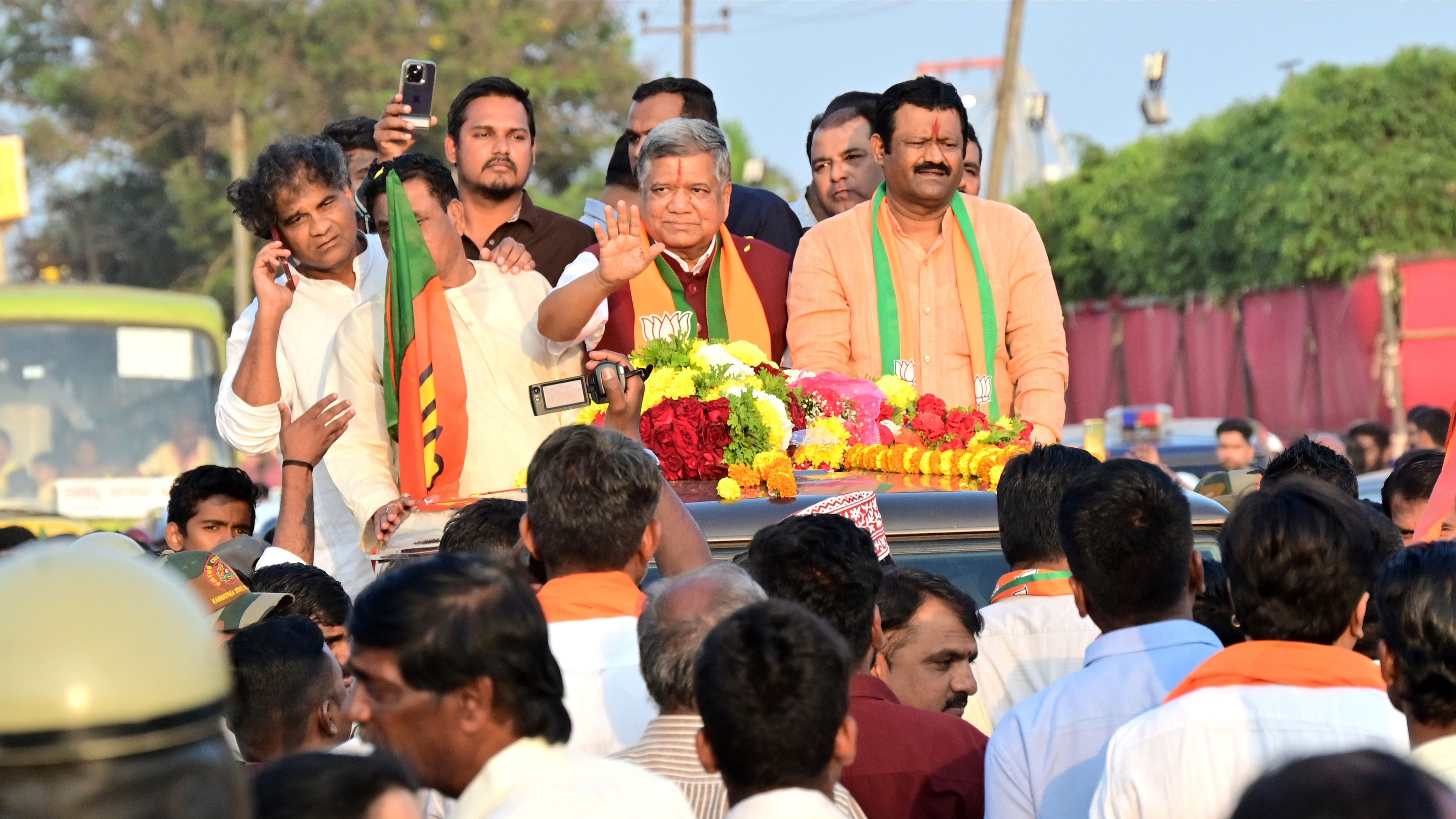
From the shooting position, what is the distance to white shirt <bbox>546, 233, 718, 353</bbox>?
5.83 metres

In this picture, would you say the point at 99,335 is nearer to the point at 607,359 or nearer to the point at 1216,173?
the point at 607,359

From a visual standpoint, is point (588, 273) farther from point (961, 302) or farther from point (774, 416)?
point (961, 302)

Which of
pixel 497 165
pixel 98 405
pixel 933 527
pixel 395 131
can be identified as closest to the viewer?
pixel 933 527

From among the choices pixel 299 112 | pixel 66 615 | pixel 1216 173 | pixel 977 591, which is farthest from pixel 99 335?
pixel 299 112

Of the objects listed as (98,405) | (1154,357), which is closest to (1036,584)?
(98,405)

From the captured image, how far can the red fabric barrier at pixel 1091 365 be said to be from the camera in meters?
31.9

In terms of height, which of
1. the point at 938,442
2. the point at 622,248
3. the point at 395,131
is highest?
the point at 395,131

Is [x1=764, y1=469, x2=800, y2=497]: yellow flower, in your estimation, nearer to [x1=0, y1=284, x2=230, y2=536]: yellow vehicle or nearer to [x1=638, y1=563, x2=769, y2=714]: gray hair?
[x1=638, y1=563, x2=769, y2=714]: gray hair

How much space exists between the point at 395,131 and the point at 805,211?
2.11 meters

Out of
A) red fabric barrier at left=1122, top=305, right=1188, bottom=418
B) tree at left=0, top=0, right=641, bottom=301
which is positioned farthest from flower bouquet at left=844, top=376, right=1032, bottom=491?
tree at left=0, top=0, right=641, bottom=301

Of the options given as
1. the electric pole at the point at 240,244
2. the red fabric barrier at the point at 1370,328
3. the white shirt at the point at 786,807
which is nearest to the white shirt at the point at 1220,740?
the white shirt at the point at 786,807

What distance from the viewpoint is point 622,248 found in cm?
540

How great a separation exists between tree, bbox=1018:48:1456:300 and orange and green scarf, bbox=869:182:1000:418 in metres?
19.1

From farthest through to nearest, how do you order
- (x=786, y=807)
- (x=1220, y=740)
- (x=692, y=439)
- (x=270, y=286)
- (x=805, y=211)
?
(x=805, y=211), (x=270, y=286), (x=692, y=439), (x=1220, y=740), (x=786, y=807)
